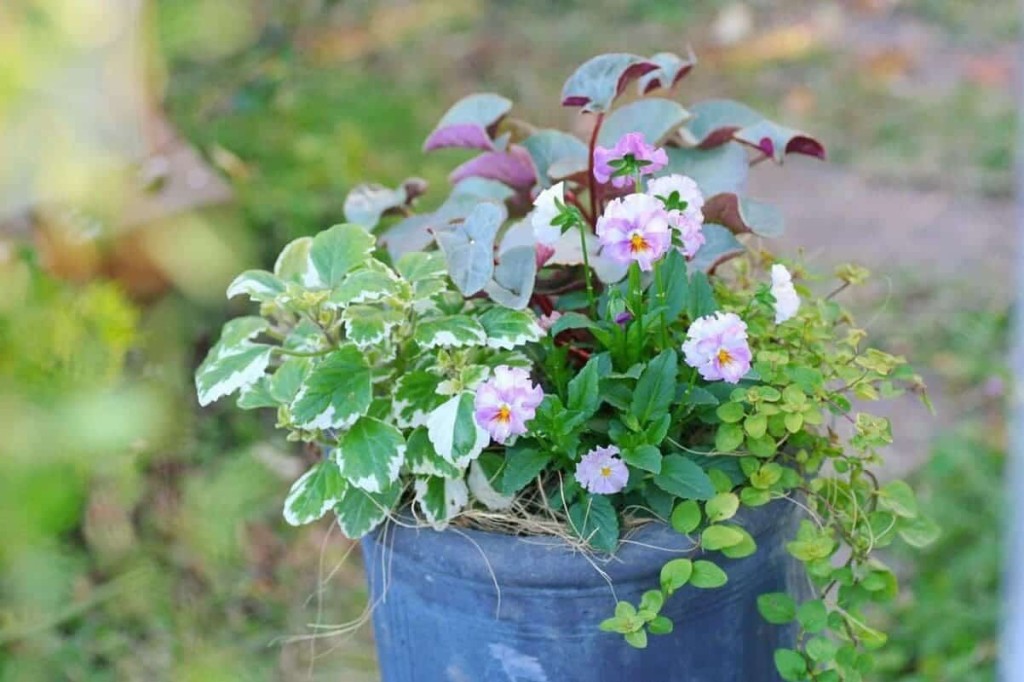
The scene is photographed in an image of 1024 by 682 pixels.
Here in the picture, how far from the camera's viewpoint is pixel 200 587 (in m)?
2.09

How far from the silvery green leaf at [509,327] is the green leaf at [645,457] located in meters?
0.14

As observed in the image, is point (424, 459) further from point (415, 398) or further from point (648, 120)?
point (648, 120)

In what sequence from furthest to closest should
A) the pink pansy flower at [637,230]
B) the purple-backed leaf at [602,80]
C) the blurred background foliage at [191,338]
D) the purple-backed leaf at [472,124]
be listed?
the blurred background foliage at [191,338], the purple-backed leaf at [472,124], the purple-backed leaf at [602,80], the pink pansy flower at [637,230]

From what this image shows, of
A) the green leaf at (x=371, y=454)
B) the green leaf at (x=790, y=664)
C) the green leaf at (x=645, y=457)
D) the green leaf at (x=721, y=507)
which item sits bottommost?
the green leaf at (x=790, y=664)

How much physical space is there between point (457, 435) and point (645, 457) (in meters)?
0.17

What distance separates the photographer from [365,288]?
44.7 inches

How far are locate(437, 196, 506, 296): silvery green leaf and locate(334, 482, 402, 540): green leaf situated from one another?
0.21 meters

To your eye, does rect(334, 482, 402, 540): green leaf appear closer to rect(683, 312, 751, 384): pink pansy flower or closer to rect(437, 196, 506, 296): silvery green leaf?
rect(437, 196, 506, 296): silvery green leaf

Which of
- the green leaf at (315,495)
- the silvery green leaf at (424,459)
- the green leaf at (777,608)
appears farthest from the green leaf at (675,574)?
the green leaf at (315,495)

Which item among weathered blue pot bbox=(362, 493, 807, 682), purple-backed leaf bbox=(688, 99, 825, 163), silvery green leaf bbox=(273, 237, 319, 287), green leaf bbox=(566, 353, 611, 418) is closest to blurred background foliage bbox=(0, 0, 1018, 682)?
weathered blue pot bbox=(362, 493, 807, 682)

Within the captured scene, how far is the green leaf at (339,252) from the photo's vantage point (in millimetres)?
1210

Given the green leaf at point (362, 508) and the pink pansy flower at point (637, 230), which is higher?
the pink pansy flower at point (637, 230)

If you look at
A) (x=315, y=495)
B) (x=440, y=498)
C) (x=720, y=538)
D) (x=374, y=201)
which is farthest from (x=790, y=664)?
(x=374, y=201)

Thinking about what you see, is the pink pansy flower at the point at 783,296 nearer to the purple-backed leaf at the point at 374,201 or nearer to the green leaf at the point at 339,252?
the green leaf at the point at 339,252
